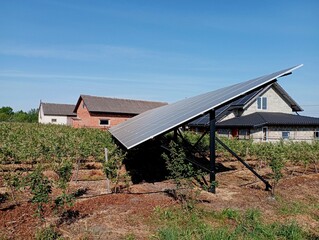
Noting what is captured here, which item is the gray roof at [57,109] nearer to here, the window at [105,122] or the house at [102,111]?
the house at [102,111]

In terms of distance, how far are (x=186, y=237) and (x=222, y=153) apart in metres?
11.9

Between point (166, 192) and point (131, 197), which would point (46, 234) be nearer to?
point (131, 197)

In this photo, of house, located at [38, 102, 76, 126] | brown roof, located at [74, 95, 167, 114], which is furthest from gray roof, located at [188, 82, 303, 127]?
house, located at [38, 102, 76, 126]

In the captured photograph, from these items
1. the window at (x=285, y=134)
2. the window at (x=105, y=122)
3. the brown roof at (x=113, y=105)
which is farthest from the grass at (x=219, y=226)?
the window at (x=105, y=122)

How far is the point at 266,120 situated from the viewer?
26578mm

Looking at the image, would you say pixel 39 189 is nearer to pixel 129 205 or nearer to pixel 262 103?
pixel 129 205

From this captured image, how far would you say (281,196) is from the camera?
8.53 meters

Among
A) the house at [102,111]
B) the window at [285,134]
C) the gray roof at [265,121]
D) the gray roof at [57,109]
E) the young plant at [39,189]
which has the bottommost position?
the young plant at [39,189]

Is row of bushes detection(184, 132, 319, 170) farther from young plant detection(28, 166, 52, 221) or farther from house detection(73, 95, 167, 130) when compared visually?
house detection(73, 95, 167, 130)

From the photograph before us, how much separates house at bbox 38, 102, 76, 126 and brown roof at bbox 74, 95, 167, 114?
63.2 feet

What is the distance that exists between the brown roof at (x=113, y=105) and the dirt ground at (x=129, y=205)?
29.0 metres

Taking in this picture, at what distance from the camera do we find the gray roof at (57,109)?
6009 cm

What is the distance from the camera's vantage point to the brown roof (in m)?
39.2

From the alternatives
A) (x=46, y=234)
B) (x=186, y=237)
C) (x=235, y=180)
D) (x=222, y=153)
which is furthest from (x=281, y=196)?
(x=222, y=153)
